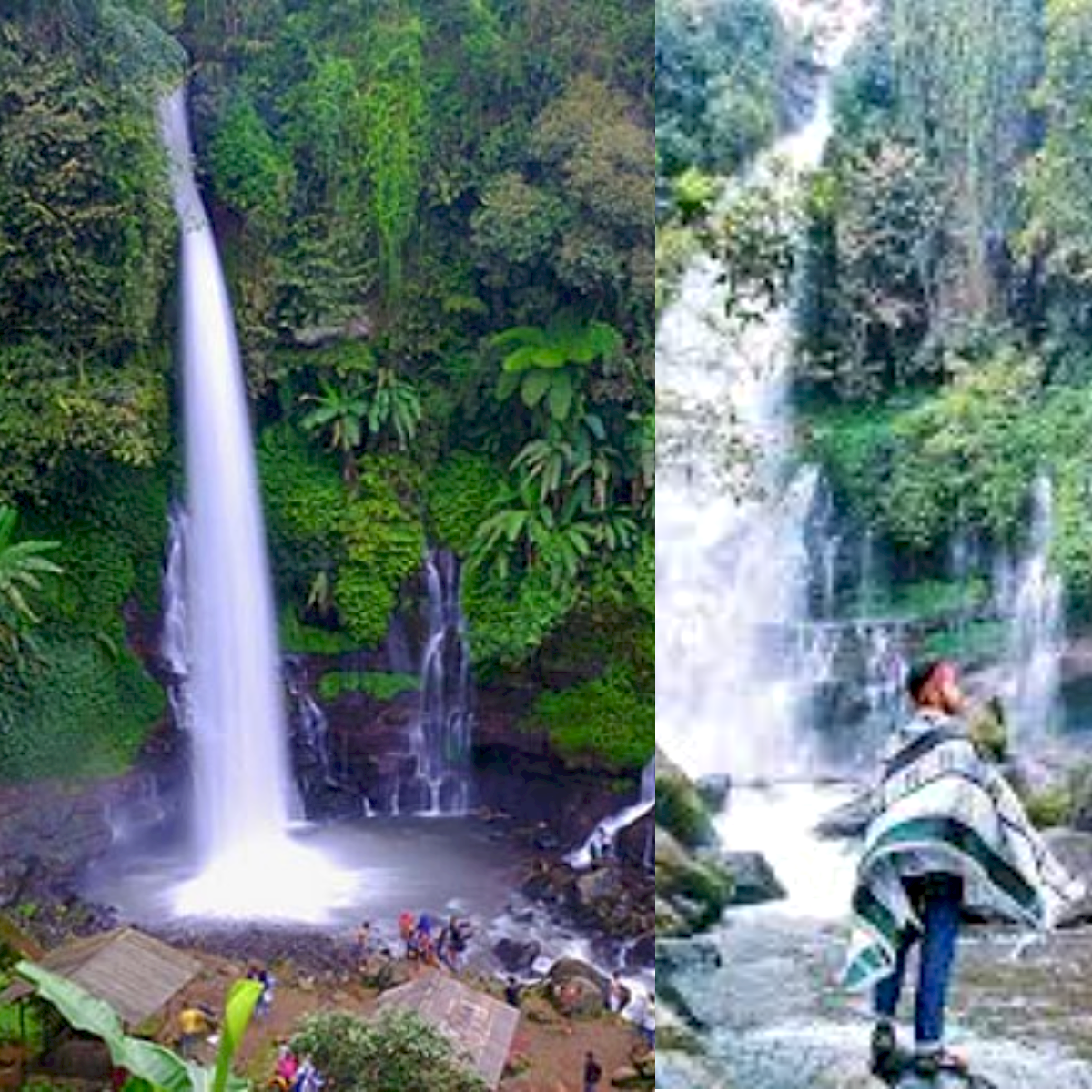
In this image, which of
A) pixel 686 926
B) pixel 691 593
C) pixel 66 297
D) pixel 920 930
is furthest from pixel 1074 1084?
pixel 66 297

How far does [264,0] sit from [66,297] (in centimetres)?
108

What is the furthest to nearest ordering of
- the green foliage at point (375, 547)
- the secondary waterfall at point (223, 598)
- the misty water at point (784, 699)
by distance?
the green foliage at point (375, 547)
the secondary waterfall at point (223, 598)
the misty water at point (784, 699)

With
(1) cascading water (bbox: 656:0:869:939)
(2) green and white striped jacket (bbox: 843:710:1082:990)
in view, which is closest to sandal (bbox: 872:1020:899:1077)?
(2) green and white striped jacket (bbox: 843:710:1082:990)

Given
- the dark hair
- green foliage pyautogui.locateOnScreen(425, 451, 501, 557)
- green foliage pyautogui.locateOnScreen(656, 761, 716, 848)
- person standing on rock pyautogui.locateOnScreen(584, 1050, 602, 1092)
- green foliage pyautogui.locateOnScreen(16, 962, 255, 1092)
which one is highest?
green foliage pyautogui.locateOnScreen(425, 451, 501, 557)

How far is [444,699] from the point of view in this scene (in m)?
5.05

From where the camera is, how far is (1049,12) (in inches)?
167

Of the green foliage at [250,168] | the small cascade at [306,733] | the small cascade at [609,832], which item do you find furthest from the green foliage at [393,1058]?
the green foliage at [250,168]

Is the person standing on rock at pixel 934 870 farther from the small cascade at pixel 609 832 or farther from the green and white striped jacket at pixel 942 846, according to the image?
the small cascade at pixel 609 832

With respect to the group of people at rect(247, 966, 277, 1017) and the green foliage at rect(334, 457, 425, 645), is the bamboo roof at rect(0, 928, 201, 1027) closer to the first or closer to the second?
the group of people at rect(247, 966, 277, 1017)

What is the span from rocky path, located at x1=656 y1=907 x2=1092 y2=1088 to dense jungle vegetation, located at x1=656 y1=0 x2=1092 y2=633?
0.96 meters

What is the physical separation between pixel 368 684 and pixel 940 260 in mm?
2126

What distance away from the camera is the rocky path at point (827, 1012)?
4.18 metres

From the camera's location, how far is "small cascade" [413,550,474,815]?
4988 mm

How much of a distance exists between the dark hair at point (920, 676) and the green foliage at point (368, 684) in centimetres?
157
